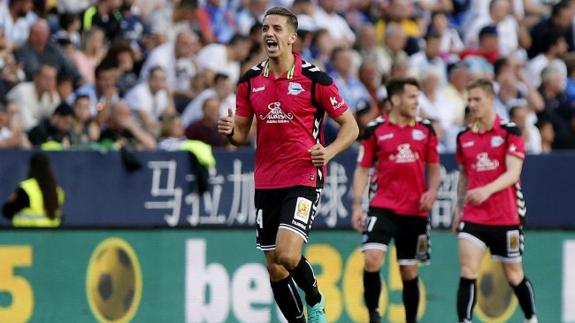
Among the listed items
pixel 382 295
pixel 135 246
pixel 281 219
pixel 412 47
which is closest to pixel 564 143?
pixel 412 47

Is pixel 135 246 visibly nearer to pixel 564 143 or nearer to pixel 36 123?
pixel 36 123

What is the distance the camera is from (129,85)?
752 inches

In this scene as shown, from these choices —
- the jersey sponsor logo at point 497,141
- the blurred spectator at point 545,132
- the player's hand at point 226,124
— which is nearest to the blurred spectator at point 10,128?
the jersey sponsor logo at point 497,141

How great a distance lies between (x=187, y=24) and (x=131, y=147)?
273 centimetres

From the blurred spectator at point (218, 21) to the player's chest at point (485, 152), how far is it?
701cm

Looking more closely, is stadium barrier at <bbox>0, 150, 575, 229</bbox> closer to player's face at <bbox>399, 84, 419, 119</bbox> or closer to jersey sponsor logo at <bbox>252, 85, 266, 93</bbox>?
player's face at <bbox>399, 84, 419, 119</bbox>

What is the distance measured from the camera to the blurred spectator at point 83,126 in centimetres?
1784

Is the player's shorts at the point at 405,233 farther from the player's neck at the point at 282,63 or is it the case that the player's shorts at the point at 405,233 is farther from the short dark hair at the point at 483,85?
the player's neck at the point at 282,63

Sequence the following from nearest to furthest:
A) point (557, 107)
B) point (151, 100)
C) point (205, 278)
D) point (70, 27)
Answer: point (205, 278) → point (151, 100) → point (70, 27) → point (557, 107)

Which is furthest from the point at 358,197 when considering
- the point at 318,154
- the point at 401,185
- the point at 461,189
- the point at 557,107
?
the point at 557,107

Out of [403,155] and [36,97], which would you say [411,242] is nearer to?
[403,155]

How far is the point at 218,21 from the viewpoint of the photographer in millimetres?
20875

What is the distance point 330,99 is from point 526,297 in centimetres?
354

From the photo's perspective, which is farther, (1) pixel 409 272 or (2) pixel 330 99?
(1) pixel 409 272
